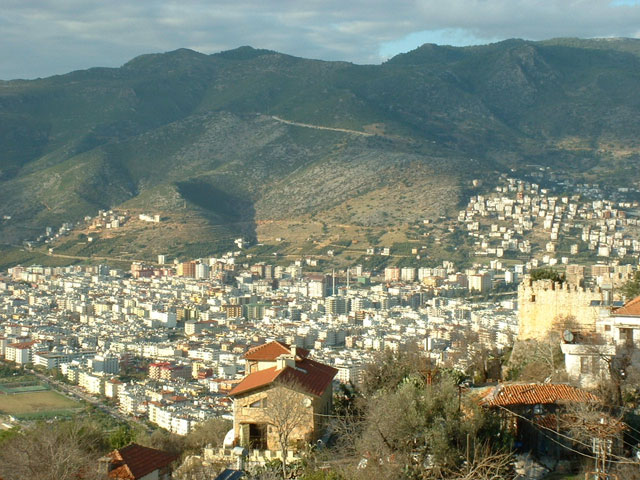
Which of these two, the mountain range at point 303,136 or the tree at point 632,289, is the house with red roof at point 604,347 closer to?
the tree at point 632,289

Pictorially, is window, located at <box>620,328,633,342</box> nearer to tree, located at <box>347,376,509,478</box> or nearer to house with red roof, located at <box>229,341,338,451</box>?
tree, located at <box>347,376,509,478</box>

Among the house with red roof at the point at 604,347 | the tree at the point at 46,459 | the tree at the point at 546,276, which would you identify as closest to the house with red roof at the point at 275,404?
the tree at the point at 46,459

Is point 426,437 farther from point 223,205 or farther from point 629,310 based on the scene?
point 223,205

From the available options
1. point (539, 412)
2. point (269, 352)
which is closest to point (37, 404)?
point (269, 352)

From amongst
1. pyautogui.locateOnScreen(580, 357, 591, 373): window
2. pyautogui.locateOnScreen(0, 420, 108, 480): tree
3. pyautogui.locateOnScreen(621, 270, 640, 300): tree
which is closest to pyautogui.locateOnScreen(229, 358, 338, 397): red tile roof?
pyautogui.locateOnScreen(0, 420, 108, 480): tree

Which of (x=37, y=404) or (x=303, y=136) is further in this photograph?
(x=303, y=136)
